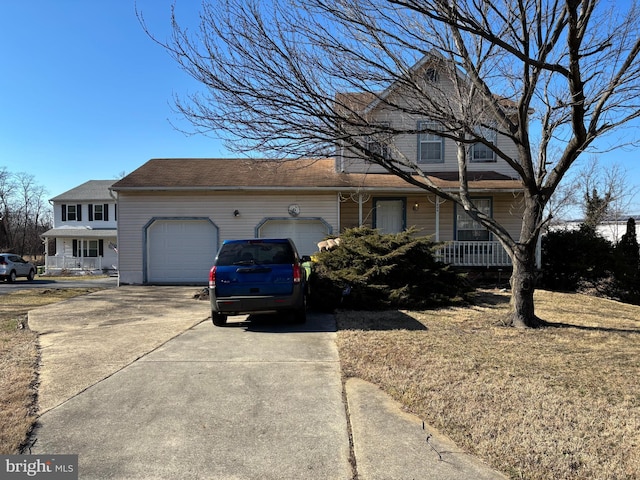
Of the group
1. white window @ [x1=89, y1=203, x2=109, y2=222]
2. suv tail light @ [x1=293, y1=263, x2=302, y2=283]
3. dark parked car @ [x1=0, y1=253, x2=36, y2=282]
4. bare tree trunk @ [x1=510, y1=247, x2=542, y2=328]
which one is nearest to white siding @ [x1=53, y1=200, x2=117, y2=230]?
white window @ [x1=89, y1=203, x2=109, y2=222]

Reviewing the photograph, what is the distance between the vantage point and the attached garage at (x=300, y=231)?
15.9 m

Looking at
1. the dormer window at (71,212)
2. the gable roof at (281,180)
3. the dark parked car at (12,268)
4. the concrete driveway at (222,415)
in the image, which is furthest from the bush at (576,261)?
the dormer window at (71,212)

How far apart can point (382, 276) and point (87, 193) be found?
33899 mm

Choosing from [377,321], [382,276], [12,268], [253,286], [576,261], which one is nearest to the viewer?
[253,286]

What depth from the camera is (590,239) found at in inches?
583

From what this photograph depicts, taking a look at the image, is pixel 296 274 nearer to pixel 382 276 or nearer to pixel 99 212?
pixel 382 276

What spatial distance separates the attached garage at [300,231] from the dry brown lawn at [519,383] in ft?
24.7

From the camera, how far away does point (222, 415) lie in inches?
161

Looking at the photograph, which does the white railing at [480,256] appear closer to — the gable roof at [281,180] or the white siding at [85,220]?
the gable roof at [281,180]

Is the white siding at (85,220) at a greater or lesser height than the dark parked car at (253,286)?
greater

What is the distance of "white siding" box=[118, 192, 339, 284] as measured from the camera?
15.6 meters

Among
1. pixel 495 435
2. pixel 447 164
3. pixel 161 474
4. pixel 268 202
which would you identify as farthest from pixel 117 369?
pixel 447 164

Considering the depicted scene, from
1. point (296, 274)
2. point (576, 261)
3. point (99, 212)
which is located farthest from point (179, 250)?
point (99, 212)

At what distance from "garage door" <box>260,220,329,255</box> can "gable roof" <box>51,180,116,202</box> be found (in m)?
24.4
